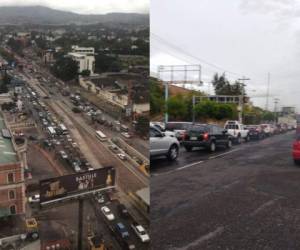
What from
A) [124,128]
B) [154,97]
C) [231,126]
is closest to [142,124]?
[124,128]

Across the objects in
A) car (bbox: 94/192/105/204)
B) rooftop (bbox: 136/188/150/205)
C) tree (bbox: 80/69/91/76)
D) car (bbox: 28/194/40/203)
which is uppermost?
tree (bbox: 80/69/91/76)

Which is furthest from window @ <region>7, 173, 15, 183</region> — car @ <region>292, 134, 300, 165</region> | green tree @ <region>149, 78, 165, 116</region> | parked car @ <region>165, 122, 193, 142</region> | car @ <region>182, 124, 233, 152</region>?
car @ <region>182, 124, 233, 152</region>

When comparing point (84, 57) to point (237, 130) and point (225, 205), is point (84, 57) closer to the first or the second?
point (225, 205)

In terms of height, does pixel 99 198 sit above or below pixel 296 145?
above

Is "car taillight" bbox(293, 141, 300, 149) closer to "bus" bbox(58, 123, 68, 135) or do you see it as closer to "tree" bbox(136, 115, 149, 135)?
"tree" bbox(136, 115, 149, 135)

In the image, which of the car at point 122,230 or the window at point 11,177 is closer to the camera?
the window at point 11,177

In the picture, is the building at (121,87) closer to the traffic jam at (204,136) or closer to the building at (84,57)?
the building at (84,57)

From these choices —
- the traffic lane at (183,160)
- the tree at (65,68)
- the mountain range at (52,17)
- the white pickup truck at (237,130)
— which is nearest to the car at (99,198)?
the tree at (65,68)
